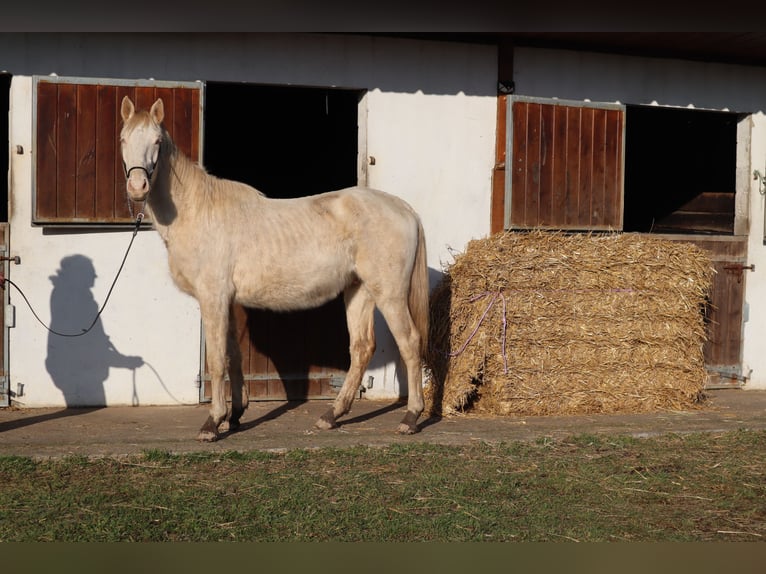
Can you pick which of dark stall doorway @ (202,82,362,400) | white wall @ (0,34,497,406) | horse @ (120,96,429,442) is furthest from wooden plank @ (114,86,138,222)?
dark stall doorway @ (202,82,362,400)

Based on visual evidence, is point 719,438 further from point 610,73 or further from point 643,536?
point 610,73

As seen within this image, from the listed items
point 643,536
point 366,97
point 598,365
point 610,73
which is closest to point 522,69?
point 610,73

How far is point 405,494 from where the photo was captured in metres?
4.28

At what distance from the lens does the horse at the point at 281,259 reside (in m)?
5.67

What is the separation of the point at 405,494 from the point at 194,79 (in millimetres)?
3913

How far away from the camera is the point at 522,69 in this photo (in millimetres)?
7551

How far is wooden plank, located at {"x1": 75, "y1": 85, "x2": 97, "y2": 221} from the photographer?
20.9 feet

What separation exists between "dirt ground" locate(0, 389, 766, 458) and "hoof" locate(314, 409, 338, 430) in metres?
0.06

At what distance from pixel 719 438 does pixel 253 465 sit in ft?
10.00

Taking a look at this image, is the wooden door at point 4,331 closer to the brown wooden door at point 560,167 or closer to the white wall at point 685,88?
the brown wooden door at point 560,167

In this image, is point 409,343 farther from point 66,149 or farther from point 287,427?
point 66,149

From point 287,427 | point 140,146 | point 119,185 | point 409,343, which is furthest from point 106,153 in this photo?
point 409,343

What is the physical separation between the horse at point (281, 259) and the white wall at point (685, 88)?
231 centimetres

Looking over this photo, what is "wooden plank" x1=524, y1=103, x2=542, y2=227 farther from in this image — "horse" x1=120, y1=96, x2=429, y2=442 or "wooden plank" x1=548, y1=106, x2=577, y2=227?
"horse" x1=120, y1=96, x2=429, y2=442
